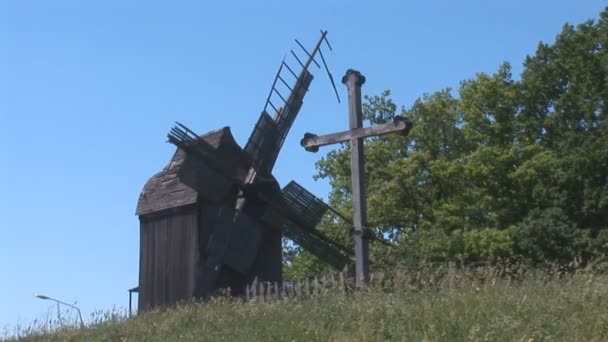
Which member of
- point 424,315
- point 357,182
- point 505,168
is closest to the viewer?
point 424,315

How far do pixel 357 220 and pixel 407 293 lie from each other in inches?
138

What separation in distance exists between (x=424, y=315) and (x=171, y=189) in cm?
2177

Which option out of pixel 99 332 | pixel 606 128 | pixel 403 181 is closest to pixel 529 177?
pixel 606 128

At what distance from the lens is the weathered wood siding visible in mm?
32156

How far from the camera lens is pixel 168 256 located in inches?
1292

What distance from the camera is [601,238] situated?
127ft

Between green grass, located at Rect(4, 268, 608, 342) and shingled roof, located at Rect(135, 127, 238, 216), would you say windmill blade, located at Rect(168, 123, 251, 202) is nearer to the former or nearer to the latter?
shingled roof, located at Rect(135, 127, 238, 216)

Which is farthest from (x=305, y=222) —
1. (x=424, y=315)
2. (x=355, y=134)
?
(x=424, y=315)

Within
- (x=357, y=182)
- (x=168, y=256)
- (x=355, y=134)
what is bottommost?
(x=357, y=182)

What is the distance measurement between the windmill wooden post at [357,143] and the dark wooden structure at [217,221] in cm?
1346

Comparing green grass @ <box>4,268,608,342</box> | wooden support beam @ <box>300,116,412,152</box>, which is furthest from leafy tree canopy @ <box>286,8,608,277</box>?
green grass @ <box>4,268,608,342</box>

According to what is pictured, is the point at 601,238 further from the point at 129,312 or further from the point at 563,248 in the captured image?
the point at 129,312

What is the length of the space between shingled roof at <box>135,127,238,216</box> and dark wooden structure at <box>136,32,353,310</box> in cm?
3

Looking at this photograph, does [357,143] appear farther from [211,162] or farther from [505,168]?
[505,168]
